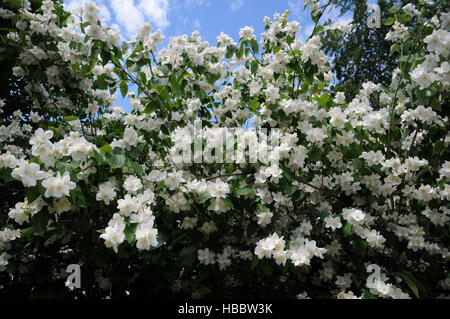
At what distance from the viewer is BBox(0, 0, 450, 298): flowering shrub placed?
154cm

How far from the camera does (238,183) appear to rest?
1792 mm

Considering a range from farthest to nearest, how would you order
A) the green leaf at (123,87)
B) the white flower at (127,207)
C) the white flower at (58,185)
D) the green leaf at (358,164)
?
the green leaf at (123,87) < the green leaf at (358,164) < the white flower at (127,207) < the white flower at (58,185)

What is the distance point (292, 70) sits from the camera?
2.32 m

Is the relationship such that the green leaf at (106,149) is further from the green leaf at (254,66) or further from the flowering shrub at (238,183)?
the green leaf at (254,66)

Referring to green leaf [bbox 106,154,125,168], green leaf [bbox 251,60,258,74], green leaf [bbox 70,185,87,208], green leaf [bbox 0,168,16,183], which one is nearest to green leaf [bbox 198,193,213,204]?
green leaf [bbox 106,154,125,168]

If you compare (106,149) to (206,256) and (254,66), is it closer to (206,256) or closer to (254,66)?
(206,256)

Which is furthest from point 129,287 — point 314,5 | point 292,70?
point 314,5

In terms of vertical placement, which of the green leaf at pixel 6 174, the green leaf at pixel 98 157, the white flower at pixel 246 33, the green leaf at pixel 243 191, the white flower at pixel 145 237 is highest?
the white flower at pixel 246 33

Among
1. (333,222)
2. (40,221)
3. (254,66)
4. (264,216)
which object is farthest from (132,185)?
(254,66)

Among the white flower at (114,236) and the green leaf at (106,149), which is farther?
the green leaf at (106,149)

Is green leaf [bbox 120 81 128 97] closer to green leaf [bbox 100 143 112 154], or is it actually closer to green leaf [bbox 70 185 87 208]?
green leaf [bbox 100 143 112 154]

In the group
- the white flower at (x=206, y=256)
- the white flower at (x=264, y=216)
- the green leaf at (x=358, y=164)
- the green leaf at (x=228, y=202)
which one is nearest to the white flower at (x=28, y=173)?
the green leaf at (x=228, y=202)

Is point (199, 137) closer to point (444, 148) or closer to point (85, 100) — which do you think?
point (85, 100)

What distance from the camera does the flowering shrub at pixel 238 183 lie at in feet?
5.04
